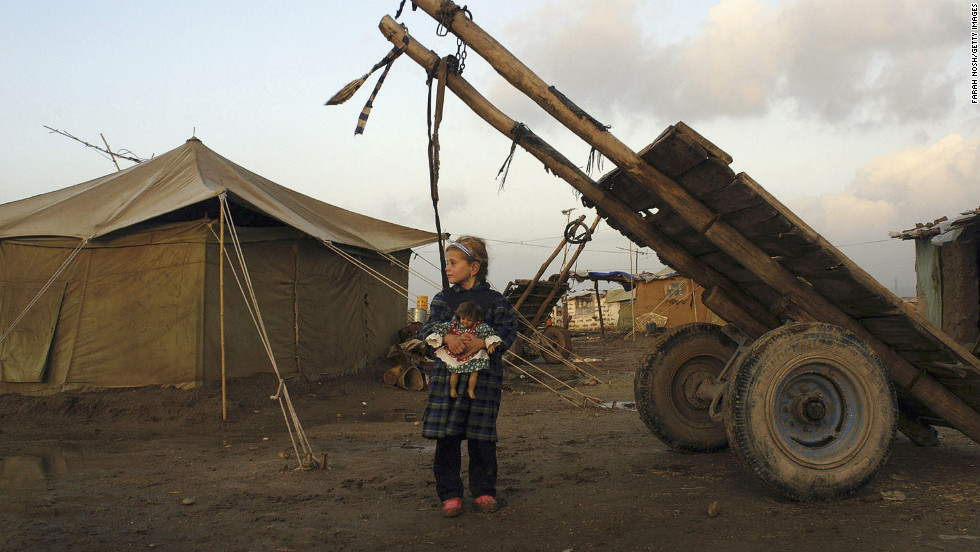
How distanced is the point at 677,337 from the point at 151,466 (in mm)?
4129

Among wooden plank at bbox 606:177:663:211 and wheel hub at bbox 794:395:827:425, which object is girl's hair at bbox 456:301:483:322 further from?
wheel hub at bbox 794:395:827:425

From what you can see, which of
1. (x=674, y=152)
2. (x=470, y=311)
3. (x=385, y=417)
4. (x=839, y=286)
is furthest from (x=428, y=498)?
(x=385, y=417)

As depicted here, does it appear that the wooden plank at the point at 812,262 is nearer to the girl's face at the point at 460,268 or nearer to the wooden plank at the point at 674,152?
the wooden plank at the point at 674,152

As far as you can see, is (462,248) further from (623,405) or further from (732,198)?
(623,405)

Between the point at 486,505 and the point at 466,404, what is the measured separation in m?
0.51

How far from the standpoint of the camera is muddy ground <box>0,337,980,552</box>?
2.71 meters

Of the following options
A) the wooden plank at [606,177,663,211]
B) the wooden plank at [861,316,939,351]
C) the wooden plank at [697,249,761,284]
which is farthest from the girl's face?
the wooden plank at [861,316,939,351]

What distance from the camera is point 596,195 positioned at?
3.71 meters

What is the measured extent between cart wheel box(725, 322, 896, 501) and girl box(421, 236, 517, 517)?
47.7 inches

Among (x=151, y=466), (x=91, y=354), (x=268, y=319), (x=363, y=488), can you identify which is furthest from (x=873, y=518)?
(x=91, y=354)

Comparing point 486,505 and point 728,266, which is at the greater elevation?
point 728,266

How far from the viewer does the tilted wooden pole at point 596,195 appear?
139 inches

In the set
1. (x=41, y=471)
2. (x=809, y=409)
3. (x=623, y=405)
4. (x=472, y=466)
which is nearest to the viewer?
(x=809, y=409)

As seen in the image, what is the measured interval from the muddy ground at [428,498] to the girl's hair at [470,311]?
996mm
